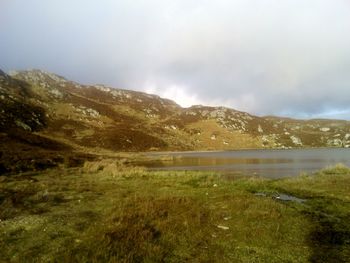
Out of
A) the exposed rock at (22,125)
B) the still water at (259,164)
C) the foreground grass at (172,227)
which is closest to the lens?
the foreground grass at (172,227)

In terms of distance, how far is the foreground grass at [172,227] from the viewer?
14789 millimetres

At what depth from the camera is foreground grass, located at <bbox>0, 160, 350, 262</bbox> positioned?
14.8 metres

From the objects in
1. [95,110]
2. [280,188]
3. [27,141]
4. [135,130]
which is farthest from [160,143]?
[280,188]

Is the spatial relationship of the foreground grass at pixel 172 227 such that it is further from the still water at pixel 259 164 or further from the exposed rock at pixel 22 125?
the exposed rock at pixel 22 125

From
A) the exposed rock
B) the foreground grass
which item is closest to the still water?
the foreground grass

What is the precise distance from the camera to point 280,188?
35156mm

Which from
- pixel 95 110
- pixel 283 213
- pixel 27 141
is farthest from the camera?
pixel 95 110

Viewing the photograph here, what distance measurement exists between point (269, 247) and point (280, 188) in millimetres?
20252

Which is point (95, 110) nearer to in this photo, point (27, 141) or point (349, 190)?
point (27, 141)

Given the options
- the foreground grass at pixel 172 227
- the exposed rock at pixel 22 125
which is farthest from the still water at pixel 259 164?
the exposed rock at pixel 22 125

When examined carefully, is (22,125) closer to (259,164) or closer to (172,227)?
(259,164)

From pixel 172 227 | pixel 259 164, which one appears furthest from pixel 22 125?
pixel 172 227

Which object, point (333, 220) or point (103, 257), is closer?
point (103, 257)

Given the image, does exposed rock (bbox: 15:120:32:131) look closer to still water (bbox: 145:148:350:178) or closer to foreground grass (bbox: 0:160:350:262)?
still water (bbox: 145:148:350:178)
